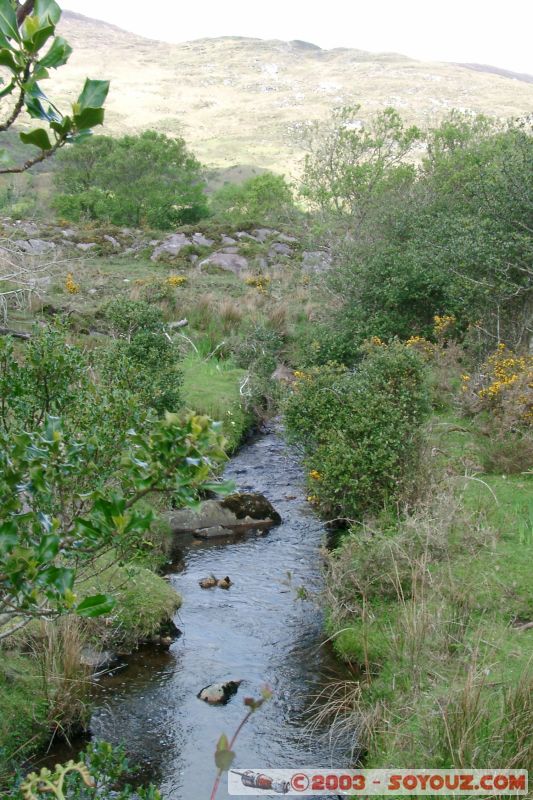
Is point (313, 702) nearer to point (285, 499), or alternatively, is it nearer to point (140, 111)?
point (285, 499)

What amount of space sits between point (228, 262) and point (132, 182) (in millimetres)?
21690

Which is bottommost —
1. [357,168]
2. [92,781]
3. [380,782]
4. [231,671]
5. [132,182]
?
[231,671]

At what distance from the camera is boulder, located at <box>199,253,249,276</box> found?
2791cm

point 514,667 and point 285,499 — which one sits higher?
point 514,667

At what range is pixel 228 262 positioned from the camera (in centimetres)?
2850

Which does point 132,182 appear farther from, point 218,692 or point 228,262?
point 218,692

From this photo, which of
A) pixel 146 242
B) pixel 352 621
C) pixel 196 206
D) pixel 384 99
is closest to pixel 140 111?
pixel 384 99

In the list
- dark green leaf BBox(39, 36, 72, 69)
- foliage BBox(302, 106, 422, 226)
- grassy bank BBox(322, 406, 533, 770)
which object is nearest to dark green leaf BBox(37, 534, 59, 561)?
dark green leaf BBox(39, 36, 72, 69)

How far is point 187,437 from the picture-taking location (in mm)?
2119

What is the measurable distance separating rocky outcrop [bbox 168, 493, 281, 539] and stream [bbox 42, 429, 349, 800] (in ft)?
0.90

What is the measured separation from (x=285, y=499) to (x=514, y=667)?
6146 millimetres

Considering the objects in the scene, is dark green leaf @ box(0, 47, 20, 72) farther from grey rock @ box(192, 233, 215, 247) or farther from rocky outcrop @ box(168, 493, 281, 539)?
grey rock @ box(192, 233, 215, 247)

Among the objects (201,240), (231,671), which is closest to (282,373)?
(231,671)

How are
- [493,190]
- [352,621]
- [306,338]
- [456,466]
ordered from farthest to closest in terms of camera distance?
[306,338] → [493,190] → [456,466] → [352,621]
